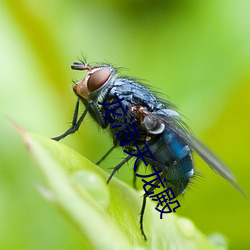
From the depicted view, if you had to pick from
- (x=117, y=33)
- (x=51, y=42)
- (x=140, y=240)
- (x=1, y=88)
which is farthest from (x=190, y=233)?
(x=117, y=33)

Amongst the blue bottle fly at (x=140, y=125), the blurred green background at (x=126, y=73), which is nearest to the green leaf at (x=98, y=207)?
the blue bottle fly at (x=140, y=125)

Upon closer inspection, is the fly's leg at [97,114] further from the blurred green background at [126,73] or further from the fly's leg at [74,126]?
the blurred green background at [126,73]

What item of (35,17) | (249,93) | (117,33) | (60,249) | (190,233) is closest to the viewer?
(190,233)

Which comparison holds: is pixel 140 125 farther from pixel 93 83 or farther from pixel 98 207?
pixel 98 207

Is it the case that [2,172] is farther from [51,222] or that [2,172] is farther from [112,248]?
[112,248]

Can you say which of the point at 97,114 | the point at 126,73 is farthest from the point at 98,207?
the point at 126,73

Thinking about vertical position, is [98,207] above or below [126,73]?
above
